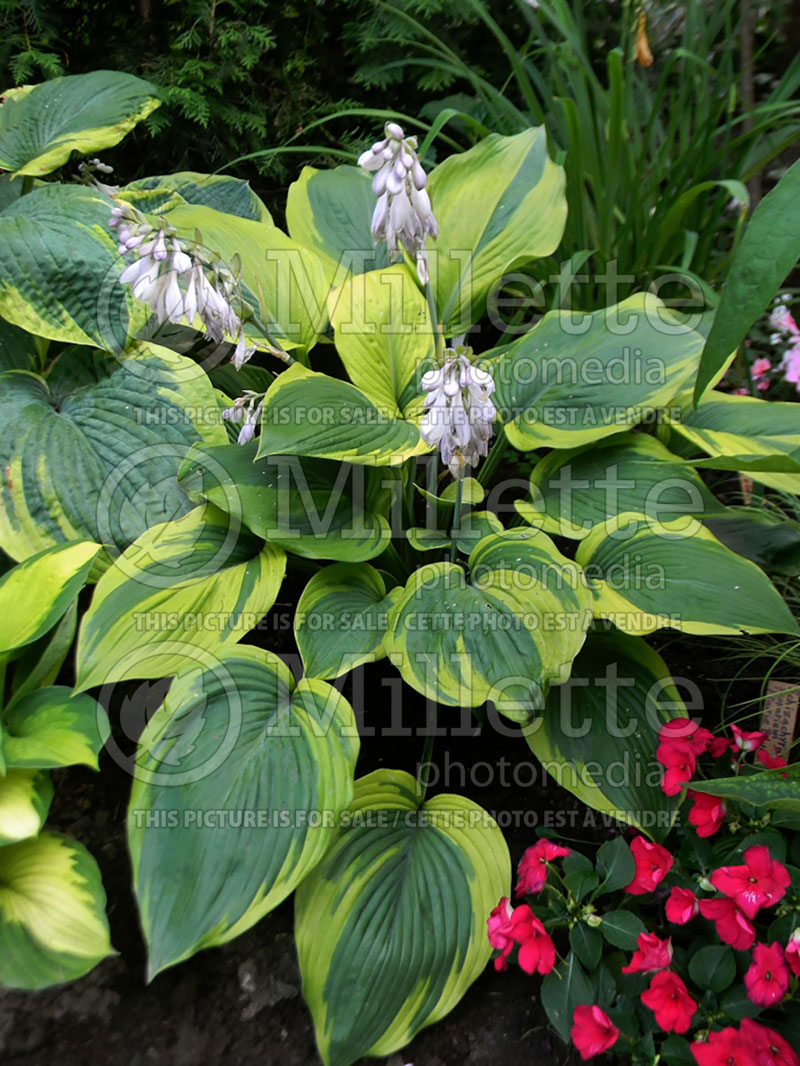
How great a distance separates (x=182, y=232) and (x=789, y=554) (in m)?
1.24

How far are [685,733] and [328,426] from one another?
0.69 m

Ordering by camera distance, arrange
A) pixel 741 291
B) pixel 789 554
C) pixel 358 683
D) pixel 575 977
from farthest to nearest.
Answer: pixel 358 683 < pixel 789 554 < pixel 575 977 < pixel 741 291

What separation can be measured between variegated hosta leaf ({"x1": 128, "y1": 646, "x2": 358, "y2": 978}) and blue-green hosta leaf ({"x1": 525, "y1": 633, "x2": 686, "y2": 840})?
34 centimetres

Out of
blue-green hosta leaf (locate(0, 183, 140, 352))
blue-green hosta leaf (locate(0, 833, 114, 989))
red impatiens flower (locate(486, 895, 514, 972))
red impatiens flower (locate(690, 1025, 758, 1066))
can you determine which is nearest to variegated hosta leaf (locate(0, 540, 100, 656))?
blue-green hosta leaf (locate(0, 833, 114, 989))

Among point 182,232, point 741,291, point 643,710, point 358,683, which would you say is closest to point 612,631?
point 643,710

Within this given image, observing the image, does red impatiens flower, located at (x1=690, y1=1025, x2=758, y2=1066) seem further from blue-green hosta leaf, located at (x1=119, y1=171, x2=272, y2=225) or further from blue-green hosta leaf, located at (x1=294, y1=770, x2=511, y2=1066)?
blue-green hosta leaf, located at (x1=119, y1=171, x2=272, y2=225)

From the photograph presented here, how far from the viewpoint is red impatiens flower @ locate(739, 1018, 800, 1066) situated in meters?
0.80

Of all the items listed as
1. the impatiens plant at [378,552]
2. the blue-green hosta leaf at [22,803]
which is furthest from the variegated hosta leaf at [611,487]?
the blue-green hosta leaf at [22,803]

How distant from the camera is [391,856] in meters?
1.06

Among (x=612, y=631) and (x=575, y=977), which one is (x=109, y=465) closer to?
(x=612, y=631)

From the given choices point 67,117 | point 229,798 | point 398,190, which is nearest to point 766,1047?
point 229,798

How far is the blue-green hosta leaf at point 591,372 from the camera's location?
131 cm

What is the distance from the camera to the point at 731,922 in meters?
0.87

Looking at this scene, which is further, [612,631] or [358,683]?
[358,683]
